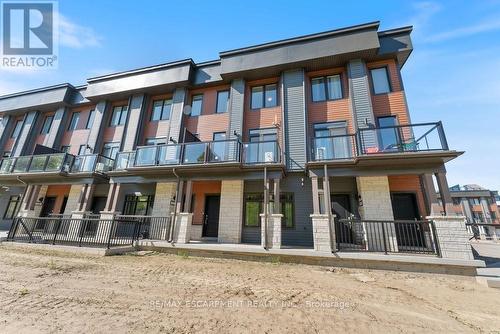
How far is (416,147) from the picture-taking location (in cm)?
814

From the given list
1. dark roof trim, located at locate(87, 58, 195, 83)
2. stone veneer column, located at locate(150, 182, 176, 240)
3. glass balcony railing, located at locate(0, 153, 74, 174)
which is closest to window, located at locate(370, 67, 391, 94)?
dark roof trim, located at locate(87, 58, 195, 83)

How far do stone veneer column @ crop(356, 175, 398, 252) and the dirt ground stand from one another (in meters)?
1.89

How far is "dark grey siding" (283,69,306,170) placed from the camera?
1110 centimetres

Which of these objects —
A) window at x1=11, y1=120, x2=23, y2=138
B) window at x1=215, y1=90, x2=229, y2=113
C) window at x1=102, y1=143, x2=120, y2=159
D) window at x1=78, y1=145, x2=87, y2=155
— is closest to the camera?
window at x1=215, y1=90, x2=229, y2=113

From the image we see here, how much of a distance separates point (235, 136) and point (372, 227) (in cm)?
819

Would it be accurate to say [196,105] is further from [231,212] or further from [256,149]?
[231,212]

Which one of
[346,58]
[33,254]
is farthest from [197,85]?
[33,254]

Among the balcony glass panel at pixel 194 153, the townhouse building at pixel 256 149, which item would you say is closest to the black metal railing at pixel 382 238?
the townhouse building at pixel 256 149

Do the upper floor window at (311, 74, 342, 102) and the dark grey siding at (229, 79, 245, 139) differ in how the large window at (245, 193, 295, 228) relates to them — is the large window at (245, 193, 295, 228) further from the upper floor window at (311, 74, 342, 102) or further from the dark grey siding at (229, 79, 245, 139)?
the upper floor window at (311, 74, 342, 102)

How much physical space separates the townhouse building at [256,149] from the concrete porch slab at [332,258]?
1.94 feet

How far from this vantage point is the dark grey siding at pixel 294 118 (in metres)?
11.1

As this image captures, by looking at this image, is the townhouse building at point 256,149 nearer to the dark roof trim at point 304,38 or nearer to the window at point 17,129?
the dark roof trim at point 304,38

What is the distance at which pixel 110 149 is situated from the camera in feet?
49.4

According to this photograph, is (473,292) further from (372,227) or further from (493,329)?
(372,227)
